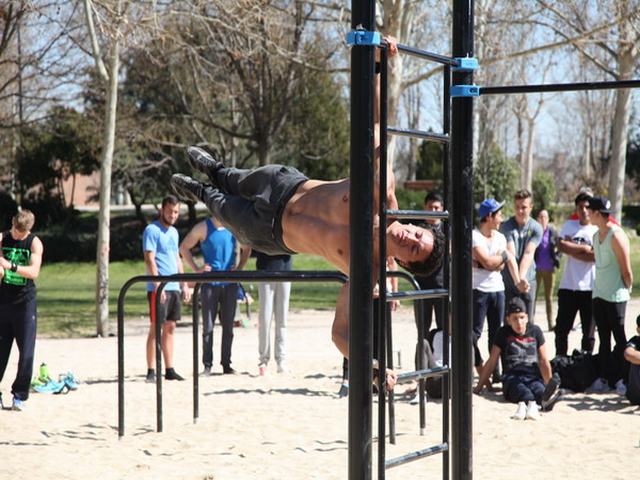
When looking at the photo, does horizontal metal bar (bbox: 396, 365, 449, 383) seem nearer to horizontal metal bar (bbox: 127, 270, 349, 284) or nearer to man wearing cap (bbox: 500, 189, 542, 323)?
horizontal metal bar (bbox: 127, 270, 349, 284)

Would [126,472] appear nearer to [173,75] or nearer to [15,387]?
[15,387]

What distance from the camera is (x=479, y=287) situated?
8.05 meters

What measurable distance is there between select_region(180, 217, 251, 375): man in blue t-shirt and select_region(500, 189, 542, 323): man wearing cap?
2.47 m

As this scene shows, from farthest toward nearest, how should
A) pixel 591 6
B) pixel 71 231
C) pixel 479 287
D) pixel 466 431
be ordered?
pixel 71 231
pixel 591 6
pixel 479 287
pixel 466 431

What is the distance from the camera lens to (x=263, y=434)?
6.70 m

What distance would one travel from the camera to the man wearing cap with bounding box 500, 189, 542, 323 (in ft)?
28.8

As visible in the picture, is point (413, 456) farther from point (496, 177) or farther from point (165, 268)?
point (496, 177)

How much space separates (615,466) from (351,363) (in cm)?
308

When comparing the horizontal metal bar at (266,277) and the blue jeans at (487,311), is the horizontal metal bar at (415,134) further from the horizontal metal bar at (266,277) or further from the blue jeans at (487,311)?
the blue jeans at (487,311)

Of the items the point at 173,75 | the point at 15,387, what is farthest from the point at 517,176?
the point at 15,387

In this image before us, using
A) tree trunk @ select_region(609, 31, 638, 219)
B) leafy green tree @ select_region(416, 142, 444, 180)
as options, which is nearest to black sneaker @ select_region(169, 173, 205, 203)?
tree trunk @ select_region(609, 31, 638, 219)

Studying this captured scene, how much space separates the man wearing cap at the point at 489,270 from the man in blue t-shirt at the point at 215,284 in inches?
88.7

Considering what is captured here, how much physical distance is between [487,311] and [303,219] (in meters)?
4.28

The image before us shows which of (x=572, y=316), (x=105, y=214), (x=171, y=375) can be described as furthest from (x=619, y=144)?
(x=171, y=375)
